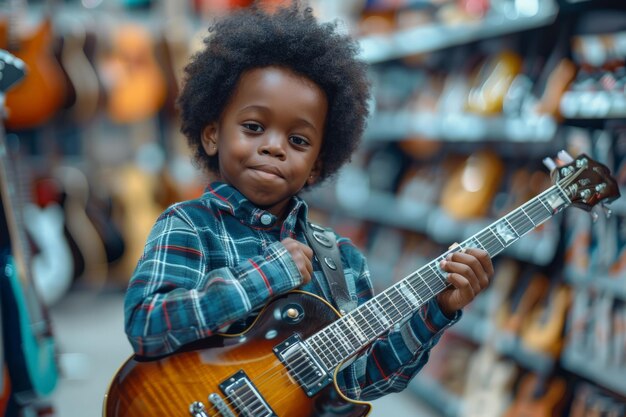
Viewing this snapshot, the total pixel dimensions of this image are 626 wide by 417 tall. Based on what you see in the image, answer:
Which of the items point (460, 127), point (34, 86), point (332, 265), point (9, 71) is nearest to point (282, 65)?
point (332, 265)

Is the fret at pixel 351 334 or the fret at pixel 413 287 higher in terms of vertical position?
the fret at pixel 413 287

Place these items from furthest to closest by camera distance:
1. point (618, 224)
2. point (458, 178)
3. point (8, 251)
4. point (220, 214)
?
point (458, 178) → point (618, 224) → point (8, 251) → point (220, 214)

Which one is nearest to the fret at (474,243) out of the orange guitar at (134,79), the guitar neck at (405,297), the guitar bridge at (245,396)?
the guitar neck at (405,297)

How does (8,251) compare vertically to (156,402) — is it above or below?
above

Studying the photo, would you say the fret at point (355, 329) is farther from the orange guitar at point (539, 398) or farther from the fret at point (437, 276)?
the orange guitar at point (539, 398)

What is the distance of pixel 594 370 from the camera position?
6.97ft

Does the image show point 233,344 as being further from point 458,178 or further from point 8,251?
point 458,178

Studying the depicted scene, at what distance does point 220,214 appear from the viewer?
1.17 m

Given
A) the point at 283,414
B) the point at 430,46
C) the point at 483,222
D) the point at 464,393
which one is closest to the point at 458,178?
the point at 483,222

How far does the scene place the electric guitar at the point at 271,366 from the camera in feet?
3.44

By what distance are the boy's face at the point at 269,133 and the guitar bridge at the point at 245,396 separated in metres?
0.29

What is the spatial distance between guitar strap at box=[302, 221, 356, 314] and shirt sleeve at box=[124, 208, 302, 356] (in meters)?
0.14

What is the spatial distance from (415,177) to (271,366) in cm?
263

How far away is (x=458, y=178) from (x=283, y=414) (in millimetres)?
2288
